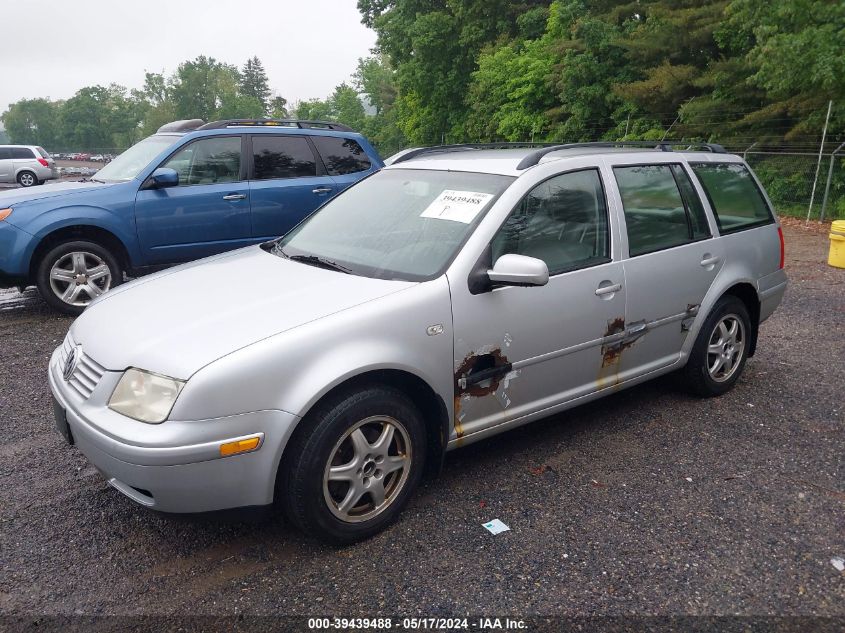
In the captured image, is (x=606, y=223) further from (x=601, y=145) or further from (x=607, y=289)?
(x=601, y=145)

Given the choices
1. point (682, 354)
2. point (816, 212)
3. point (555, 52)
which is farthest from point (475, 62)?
point (682, 354)

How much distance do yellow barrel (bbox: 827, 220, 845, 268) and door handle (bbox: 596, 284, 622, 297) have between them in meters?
7.68

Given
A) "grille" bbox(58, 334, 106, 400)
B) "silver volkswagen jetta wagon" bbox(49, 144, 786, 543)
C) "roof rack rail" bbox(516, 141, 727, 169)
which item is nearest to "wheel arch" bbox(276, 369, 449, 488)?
"silver volkswagen jetta wagon" bbox(49, 144, 786, 543)

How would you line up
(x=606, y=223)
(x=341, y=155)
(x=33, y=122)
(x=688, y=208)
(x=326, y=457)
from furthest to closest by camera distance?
1. (x=33, y=122)
2. (x=341, y=155)
3. (x=688, y=208)
4. (x=606, y=223)
5. (x=326, y=457)

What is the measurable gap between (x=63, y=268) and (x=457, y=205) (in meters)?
4.81

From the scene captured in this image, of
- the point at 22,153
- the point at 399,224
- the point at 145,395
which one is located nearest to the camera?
the point at 145,395

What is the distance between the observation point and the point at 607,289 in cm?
371

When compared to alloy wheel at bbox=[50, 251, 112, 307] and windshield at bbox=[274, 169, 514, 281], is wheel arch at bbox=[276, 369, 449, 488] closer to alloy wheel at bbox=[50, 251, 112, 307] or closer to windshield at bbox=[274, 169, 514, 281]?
windshield at bbox=[274, 169, 514, 281]

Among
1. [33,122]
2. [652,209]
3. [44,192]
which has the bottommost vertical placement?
[652,209]

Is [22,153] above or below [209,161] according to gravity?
above

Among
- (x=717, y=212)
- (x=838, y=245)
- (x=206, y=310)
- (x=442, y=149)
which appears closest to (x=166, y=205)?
(x=442, y=149)

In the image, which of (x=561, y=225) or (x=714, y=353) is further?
(x=714, y=353)

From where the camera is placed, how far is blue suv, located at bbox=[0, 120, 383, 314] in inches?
254

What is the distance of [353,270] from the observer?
10.9ft
